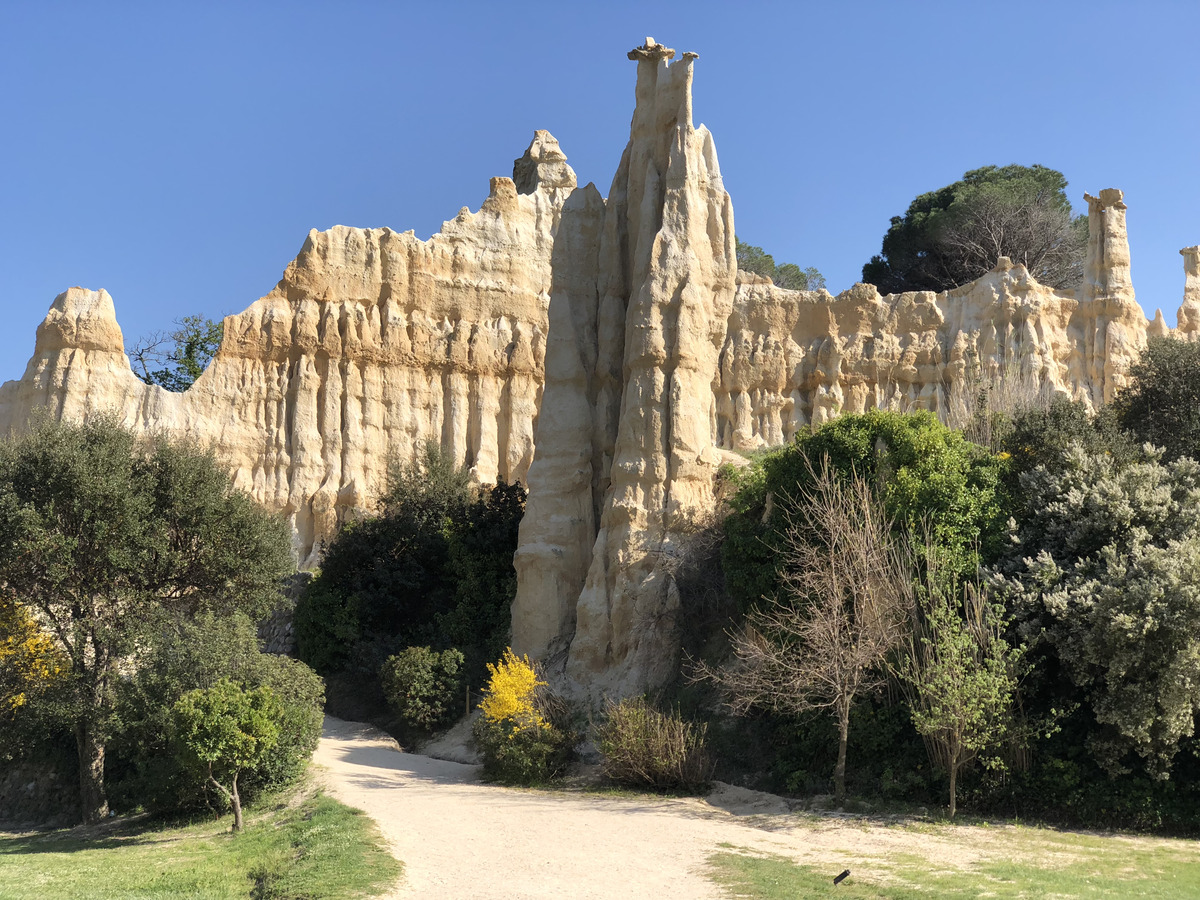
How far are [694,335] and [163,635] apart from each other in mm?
12909

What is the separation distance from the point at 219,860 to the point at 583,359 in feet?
46.4

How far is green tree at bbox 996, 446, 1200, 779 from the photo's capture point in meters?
15.7

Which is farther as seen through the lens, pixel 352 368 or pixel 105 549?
pixel 352 368

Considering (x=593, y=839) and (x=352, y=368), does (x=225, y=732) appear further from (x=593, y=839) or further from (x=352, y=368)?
(x=352, y=368)

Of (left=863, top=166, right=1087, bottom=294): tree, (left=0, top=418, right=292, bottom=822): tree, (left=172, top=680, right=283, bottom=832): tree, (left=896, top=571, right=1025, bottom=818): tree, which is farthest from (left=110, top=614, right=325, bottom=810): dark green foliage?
(left=863, top=166, right=1087, bottom=294): tree

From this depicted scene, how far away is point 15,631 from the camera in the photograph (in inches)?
875

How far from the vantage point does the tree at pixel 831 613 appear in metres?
17.7

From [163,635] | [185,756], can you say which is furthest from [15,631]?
[185,756]

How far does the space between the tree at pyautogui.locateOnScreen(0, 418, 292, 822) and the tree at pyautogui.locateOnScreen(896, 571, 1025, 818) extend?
14845mm

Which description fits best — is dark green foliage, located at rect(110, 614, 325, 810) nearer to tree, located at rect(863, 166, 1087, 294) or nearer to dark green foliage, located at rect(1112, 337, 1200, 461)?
dark green foliage, located at rect(1112, 337, 1200, 461)

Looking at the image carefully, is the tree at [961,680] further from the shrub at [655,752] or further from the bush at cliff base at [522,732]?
the bush at cliff base at [522,732]

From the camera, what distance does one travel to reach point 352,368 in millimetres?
38750

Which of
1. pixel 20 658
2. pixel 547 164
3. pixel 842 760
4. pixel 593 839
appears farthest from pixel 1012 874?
pixel 547 164

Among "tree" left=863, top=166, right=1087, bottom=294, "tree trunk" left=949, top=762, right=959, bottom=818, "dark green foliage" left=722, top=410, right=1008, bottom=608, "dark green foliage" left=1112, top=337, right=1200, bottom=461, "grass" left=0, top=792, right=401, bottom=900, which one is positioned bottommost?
"grass" left=0, top=792, right=401, bottom=900
